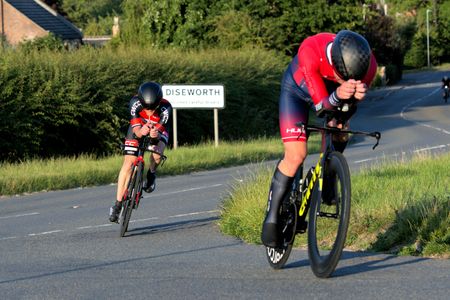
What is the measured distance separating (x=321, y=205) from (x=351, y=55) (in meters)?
1.03

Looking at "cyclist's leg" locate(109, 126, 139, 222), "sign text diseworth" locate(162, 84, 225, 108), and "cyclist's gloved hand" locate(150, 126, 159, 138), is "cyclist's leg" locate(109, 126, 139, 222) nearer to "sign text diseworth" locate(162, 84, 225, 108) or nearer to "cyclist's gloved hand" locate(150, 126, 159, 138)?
"cyclist's gloved hand" locate(150, 126, 159, 138)

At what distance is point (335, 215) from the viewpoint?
7.57m

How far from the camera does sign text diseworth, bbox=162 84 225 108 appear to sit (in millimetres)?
29969

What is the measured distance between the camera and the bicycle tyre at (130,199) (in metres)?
12.0

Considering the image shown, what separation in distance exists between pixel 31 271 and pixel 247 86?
30674mm

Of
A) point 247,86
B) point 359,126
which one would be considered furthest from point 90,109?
point 359,126

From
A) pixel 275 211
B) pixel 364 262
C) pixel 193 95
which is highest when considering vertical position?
pixel 193 95

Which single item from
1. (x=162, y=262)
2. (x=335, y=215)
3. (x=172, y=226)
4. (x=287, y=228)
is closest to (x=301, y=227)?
(x=287, y=228)

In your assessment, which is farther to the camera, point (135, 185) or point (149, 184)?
point (149, 184)

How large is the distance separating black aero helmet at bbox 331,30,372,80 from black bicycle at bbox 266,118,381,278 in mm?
411

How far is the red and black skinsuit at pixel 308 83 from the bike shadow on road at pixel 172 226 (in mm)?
4412

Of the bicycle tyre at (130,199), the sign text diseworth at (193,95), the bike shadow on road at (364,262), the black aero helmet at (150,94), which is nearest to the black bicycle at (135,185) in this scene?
the bicycle tyre at (130,199)

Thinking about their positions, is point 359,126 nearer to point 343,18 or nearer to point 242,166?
point 343,18

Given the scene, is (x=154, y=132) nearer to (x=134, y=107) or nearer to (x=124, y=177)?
(x=134, y=107)
